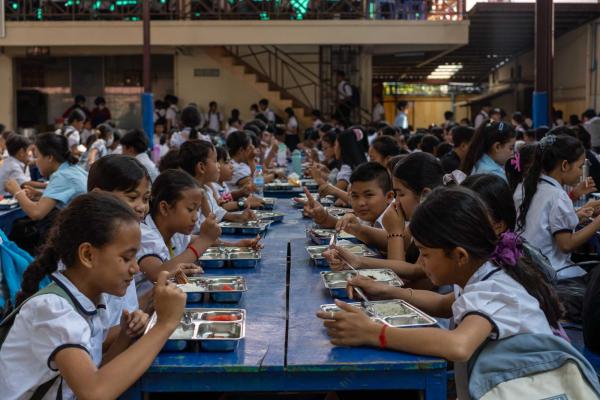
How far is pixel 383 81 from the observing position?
89.2 ft

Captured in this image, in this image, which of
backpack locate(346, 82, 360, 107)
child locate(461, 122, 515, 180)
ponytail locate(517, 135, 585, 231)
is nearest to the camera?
ponytail locate(517, 135, 585, 231)

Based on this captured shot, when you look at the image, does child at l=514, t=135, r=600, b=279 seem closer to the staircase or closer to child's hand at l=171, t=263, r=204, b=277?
child's hand at l=171, t=263, r=204, b=277

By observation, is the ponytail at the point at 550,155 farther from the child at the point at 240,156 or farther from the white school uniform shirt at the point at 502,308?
the child at the point at 240,156

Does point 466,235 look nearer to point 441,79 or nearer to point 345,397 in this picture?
point 345,397

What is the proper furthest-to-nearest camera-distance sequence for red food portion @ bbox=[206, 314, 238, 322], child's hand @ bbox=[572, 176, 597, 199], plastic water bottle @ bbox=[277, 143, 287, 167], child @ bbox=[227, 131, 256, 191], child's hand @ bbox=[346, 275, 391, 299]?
plastic water bottle @ bbox=[277, 143, 287, 167]
child @ bbox=[227, 131, 256, 191]
child's hand @ bbox=[572, 176, 597, 199]
child's hand @ bbox=[346, 275, 391, 299]
red food portion @ bbox=[206, 314, 238, 322]

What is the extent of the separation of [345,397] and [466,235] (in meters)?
0.92

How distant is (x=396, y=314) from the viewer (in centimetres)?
267

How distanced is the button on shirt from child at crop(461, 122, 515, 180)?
2.84 metres

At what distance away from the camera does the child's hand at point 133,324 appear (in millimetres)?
2486

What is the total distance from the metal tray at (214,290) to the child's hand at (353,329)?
639 millimetres

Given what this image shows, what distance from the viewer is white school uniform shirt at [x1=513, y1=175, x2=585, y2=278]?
411 cm

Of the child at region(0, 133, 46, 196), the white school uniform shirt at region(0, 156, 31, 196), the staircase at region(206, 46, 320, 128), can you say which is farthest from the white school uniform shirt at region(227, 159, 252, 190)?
the staircase at region(206, 46, 320, 128)

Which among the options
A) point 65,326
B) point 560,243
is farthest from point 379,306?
point 560,243

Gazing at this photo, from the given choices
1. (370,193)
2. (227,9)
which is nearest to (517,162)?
(370,193)
